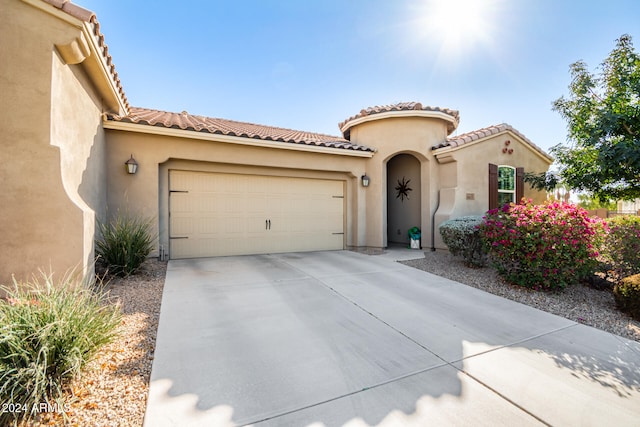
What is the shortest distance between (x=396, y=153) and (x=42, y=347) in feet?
31.1

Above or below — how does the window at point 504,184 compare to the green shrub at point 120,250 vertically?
above

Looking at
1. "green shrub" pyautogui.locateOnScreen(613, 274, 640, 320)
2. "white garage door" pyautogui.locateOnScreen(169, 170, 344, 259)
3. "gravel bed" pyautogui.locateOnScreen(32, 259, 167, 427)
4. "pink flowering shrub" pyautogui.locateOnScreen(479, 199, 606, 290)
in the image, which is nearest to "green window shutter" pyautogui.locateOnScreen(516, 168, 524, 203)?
"pink flowering shrub" pyautogui.locateOnScreen(479, 199, 606, 290)

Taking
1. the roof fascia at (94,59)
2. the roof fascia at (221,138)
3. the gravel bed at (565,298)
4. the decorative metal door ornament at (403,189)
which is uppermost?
the roof fascia at (94,59)

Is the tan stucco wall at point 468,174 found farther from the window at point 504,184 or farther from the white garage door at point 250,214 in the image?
the white garage door at point 250,214

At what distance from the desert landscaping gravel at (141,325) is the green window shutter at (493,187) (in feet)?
11.5

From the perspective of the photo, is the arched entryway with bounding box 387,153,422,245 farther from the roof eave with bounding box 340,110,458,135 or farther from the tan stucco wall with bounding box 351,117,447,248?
the roof eave with bounding box 340,110,458,135

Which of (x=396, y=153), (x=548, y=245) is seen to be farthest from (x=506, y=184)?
(x=548, y=245)

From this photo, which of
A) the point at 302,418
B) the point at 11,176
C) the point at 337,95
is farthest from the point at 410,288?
the point at 337,95

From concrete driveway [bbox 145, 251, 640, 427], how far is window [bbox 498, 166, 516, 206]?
6.64 meters

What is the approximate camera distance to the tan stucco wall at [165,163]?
668cm

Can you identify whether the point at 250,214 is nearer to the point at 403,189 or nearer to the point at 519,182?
the point at 403,189

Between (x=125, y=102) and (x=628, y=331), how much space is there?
11150mm

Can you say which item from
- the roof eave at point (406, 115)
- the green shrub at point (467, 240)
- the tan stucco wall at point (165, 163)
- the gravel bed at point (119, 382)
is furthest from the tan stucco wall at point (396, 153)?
the gravel bed at point (119, 382)

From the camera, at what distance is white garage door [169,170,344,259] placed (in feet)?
25.0
